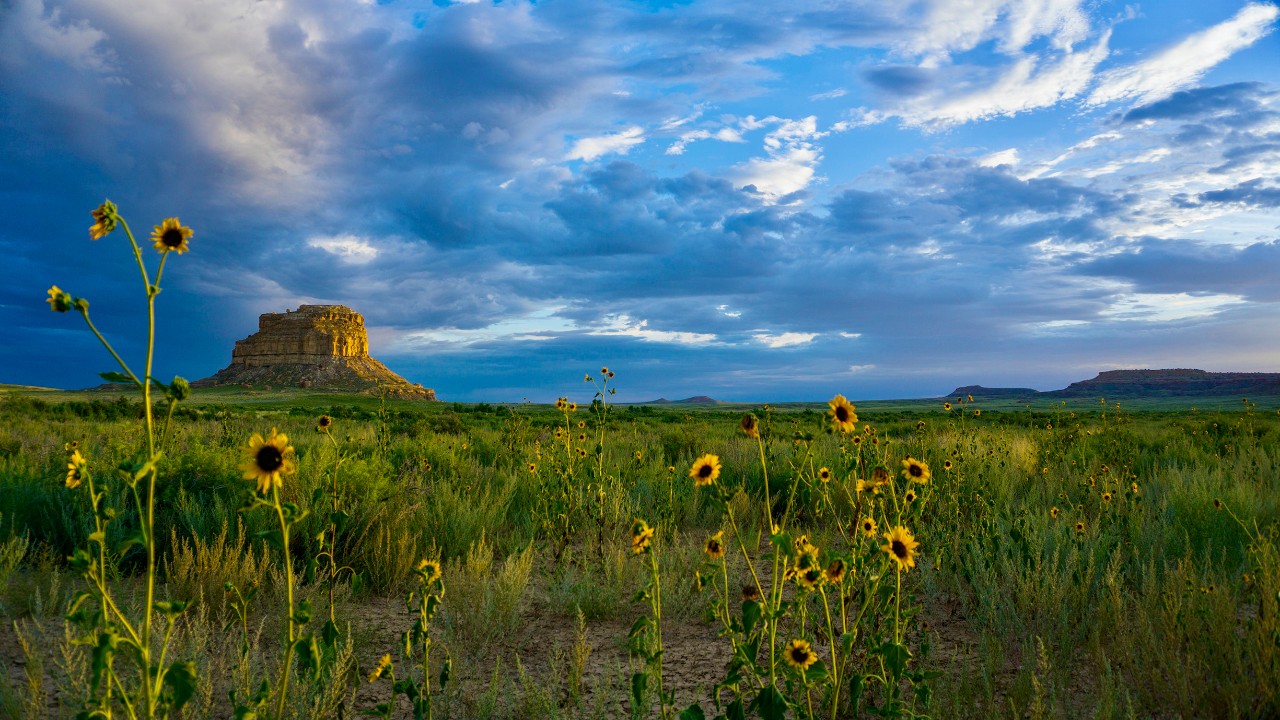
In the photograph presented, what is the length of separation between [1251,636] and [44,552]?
720 cm

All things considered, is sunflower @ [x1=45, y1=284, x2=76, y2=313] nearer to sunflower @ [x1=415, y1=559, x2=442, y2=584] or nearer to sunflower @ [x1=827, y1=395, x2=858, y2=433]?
sunflower @ [x1=415, y1=559, x2=442, y2=584]

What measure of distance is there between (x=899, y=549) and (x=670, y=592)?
198 centimetres

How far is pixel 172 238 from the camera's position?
195cm

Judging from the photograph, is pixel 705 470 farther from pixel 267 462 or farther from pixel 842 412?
pixel 267 462

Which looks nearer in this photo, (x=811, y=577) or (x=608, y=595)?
(x=811, y=577)

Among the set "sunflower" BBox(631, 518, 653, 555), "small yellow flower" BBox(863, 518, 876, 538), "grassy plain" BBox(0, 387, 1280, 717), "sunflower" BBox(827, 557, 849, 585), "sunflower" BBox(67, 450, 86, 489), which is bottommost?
"grassy plain" BBox(0, 387, 1280, 717)

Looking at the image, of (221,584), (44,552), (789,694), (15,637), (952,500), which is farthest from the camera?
(952,500)

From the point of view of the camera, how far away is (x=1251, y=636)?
3.06 metres

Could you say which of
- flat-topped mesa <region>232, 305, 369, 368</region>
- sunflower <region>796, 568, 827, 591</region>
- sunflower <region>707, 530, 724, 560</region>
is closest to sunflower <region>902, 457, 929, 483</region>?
sunflower <region>796, 568, 827, 591</region>

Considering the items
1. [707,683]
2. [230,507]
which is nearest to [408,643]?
[707,683]

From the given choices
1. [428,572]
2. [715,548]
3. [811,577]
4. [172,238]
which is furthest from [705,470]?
[172,238]

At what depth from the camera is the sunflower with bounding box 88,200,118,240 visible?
1846 mm

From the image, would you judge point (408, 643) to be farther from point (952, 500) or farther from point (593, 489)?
point (952, 500)

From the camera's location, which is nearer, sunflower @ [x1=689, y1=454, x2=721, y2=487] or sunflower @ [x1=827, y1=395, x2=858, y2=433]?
sunflower @ [x1=689, y1=454, x2=721, y2=487]
